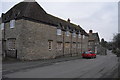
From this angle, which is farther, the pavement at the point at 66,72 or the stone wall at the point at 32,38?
the stone wall at the point at 32,38

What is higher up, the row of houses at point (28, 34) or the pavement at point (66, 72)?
the row of houses at point (28, 34)

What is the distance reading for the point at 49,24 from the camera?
817 inches

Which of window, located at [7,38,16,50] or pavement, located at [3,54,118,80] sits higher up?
window, located at [7,38,16,50]

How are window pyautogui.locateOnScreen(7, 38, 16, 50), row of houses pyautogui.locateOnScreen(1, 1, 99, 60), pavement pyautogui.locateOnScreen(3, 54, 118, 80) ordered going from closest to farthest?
pavement pyautogui.locateOnScreen(3, 54, 118, 80) → row of houses pyautogui.locateOnScreen(1, 1, 99, 60) → window pyautogui.locateOnScreen(7, 38, 16, 50)

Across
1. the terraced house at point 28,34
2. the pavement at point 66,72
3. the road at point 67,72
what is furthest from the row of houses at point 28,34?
the road at point 67,72

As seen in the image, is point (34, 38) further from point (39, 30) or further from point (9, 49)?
point (9, 49)

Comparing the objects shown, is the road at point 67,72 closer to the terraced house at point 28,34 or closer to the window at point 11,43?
the terraced house at point 28,34

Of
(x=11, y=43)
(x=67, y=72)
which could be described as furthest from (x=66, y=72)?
(x=11, y=43)

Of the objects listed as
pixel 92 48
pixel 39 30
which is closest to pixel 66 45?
pixel 39 30

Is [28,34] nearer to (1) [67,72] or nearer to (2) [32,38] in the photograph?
(2) [32,38]

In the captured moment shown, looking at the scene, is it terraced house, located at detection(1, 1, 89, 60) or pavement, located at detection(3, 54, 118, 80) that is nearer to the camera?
pavement, located at detection(3, 54, 118, 80)

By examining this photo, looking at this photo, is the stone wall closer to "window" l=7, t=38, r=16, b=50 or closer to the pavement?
"window" l=7, t=38, r=16, b=50

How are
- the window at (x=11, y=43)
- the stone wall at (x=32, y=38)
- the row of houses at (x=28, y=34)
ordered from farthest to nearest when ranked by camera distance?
the window at (x=11, y=43)
the row of houses at (x=28, y=34)
the stone wall at (x=32, y=38)

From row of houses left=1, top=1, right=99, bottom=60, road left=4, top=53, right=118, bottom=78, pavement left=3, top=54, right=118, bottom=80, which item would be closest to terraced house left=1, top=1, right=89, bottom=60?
row of houses left=1, top=1, right=99, bottom=60
